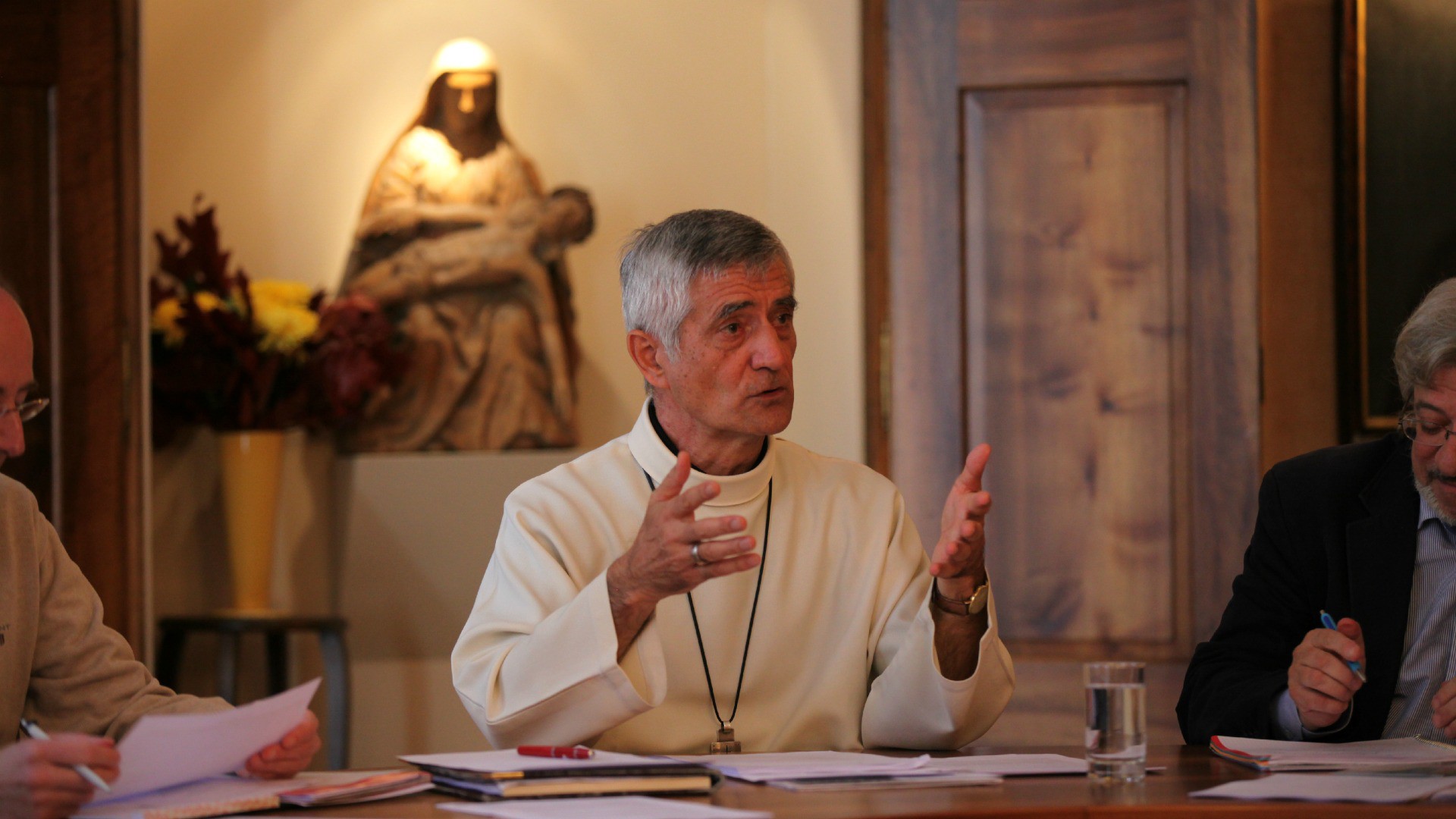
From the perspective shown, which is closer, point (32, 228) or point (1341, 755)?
point (1341, 755)

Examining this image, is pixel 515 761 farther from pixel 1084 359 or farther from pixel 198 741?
pixel 1084 359

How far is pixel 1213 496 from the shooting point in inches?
141

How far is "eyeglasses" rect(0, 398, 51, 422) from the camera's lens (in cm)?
189

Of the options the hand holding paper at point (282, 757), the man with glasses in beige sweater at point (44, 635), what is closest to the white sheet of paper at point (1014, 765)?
the hand holding paper at point (282, 757)

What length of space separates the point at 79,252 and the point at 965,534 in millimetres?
2703

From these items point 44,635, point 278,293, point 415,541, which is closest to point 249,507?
point 415,541

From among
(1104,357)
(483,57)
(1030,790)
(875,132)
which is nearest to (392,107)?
(483,57)

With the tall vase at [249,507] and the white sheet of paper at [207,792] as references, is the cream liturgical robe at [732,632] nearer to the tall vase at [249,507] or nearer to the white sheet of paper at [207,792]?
the white sheet of paper at [207,792]

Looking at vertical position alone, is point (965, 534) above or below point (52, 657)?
above

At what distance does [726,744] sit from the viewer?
7.09 ft

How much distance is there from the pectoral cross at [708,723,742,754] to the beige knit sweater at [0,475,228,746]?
681 millimetres

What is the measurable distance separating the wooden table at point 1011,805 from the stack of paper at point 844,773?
0.06 feet

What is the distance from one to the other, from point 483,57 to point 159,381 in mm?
1359

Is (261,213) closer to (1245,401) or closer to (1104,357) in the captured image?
(1104,357)
